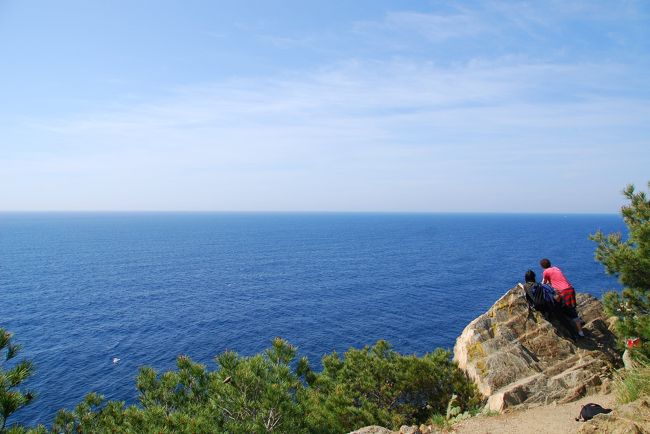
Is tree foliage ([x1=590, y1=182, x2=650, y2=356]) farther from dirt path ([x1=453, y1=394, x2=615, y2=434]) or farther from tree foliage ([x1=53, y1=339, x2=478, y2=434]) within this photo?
tree foliage ([x1=53, y1=339, x2=478, y2=434])

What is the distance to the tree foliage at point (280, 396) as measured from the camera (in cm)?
1383

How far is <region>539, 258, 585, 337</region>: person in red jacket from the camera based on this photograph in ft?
59.9

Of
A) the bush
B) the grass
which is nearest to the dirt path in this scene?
the grass

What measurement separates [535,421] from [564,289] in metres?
7.79

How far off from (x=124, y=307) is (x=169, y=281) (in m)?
21.6

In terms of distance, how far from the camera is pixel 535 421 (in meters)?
12.7

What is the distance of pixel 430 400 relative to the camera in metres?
20.8

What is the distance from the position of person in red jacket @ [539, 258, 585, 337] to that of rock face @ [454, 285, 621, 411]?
90 cm

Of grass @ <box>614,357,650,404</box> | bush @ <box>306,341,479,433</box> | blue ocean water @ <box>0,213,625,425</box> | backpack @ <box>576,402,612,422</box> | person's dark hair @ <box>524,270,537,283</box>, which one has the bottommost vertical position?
blue ocean water @ <box>0,213,625,425</box>

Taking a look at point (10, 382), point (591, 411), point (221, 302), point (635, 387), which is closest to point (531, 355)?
point (591, 411)

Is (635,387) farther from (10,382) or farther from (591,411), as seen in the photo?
(10,382)

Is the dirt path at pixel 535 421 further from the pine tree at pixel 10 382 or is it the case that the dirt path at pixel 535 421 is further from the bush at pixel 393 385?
the pine tree at pixel 10 382

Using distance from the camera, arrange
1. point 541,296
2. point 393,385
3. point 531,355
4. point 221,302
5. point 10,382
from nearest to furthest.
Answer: point 10,382, point 531,355, point 541,296, point 393,385, point 221,302

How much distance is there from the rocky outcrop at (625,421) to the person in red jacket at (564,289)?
9539 mm
